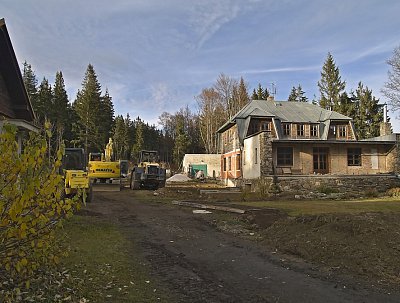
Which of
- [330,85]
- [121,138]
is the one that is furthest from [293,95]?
[121,138]

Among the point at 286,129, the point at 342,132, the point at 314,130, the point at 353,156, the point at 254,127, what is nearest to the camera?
the point at 353,156

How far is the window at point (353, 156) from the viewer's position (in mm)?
31281

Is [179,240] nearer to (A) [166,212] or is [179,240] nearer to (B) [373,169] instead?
(A) [166,212]

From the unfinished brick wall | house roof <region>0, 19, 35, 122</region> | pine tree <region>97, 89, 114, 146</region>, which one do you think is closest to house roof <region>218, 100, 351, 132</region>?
the unfinished brick wall

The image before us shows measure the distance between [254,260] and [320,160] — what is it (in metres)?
24.7

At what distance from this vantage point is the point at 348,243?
8.32 metres

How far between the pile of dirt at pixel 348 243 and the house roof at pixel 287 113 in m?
24.2

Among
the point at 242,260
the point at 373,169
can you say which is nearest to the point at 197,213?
the point at 242,260

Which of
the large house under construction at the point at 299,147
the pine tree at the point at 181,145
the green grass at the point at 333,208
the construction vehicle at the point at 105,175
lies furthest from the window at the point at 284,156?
the pine tree at the point at 181,145

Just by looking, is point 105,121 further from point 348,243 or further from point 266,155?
point 348,243

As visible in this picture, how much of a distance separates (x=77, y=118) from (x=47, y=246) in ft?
219

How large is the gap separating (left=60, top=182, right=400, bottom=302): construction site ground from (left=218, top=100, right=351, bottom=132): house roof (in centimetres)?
2299

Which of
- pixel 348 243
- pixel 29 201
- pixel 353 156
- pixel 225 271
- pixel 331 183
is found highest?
pixel 353 156

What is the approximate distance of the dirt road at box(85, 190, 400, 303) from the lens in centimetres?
552
